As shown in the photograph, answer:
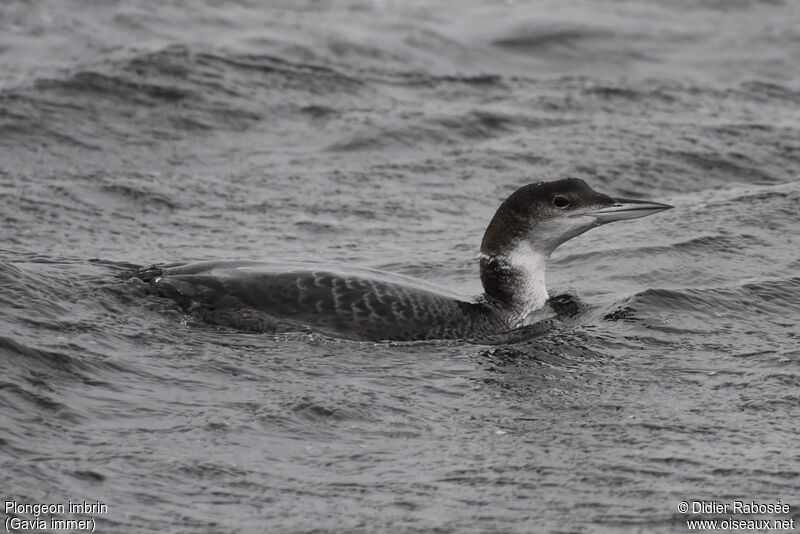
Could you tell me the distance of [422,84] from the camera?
15.8 metres

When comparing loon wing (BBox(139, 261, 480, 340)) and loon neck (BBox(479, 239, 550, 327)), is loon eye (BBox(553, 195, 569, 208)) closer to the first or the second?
loon neck (BBox(479, 239, 550, 327))

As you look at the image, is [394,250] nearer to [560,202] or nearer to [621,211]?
[560,202]

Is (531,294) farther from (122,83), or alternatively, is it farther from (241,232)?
(122,83)

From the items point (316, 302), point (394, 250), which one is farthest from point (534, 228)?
point (394, 250)

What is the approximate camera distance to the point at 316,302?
838 centimetres

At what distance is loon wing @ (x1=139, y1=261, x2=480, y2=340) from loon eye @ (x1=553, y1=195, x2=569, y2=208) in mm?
987

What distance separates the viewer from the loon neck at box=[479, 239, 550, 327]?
9.06 meters

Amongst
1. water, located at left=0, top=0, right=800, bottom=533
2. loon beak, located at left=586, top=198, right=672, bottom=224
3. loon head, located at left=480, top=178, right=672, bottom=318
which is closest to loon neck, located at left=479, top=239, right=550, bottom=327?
loon head, located at left=480, top=178, right=672, bottom=318

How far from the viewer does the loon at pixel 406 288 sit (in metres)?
8.38

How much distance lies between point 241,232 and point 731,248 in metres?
3.77

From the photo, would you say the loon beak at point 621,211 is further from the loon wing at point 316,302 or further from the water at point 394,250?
the loon wing at point 316,302

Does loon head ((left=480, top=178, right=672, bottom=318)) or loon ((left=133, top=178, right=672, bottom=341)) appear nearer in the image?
loon ((left=133, top=178, right=672, bottom=341))

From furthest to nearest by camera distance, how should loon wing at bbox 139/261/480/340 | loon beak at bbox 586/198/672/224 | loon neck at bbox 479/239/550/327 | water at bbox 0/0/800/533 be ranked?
loon neck at bbox 479/239/550/327 → loon beak at bbox 586/198/672/224 → loon wing at bbox 139/261/480/340 → water at bbox 0/0/800/533

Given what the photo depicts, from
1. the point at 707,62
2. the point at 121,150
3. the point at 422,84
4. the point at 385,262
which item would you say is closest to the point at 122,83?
the point at 121,150
